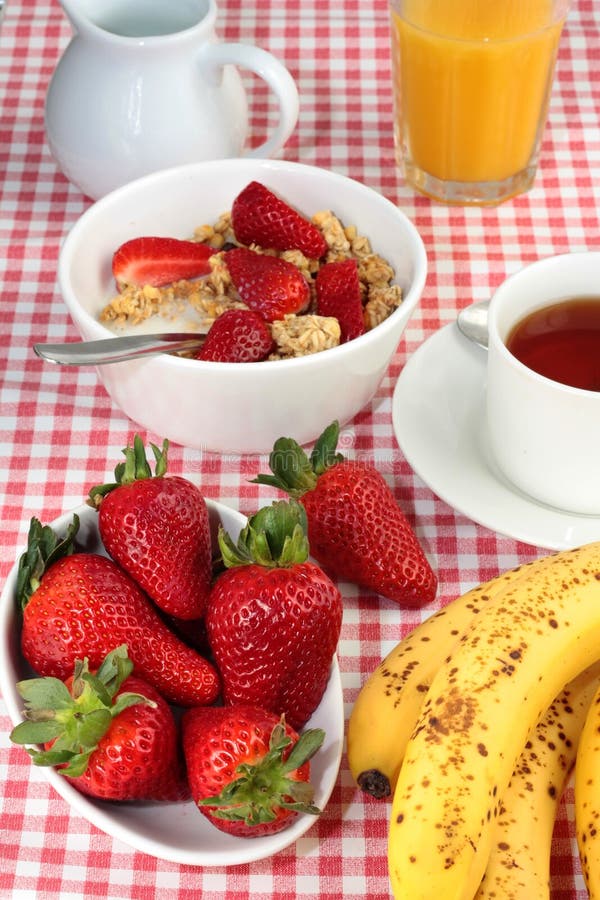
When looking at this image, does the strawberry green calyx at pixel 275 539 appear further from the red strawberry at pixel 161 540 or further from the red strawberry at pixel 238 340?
the red strawberry at pixel 238 340

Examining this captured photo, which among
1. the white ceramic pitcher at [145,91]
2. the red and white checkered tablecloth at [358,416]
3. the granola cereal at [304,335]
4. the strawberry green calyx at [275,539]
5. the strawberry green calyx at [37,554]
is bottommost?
the red and white checkered tablecloth at [358,416]

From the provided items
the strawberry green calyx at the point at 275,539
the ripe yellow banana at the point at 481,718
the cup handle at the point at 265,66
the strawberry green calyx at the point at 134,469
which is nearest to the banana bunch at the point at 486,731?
the ripe yellow banana at the point at 481,718

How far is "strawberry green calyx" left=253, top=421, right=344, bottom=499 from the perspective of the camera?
37.0 inches

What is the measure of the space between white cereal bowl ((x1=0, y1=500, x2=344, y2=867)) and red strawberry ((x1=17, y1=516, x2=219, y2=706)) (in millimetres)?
16

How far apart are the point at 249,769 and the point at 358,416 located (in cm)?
51

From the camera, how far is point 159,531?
85 centimetres

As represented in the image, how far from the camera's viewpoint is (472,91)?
1.29 metres

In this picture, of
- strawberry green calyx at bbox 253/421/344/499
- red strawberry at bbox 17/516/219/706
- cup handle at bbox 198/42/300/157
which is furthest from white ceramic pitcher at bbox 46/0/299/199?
red strawberry at bbox 17/516/219/706

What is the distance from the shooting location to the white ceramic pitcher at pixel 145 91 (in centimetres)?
125

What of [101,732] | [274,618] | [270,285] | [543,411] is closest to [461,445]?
[543,411]

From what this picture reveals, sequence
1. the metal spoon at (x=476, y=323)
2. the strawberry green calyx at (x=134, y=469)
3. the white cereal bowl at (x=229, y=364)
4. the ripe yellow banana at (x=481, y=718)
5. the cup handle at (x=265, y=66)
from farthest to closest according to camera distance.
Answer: the cup handle at (x=265, y=66) < the metal spoon at (x=476, y=323) < the white cereal bowl at (x=229, y=364) < the strawberry green calyx at (x=134, y=469) < the ripe yellow banana at (x=481, y=718)

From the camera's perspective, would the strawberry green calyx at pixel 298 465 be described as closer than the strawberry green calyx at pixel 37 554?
No

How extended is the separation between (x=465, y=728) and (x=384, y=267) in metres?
0.58

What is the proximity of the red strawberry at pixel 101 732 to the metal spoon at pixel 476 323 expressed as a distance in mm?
532
